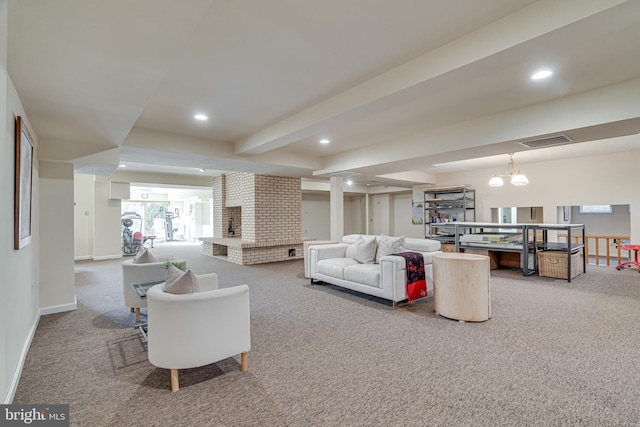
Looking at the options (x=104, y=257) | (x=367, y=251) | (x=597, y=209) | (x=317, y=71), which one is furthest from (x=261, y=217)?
(x=597, y=209)

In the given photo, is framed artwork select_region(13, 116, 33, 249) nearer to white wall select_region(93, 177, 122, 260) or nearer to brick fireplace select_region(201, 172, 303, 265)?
brick fireplace select_region(201, 172, 303, 265)

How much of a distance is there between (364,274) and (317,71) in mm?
2634

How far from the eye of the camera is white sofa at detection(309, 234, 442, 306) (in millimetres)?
3832

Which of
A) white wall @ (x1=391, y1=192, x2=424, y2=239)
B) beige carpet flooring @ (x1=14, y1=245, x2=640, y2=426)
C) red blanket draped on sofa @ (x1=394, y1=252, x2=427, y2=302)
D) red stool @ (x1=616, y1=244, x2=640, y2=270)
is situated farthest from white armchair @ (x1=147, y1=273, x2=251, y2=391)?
white wall @ (x1=391, y1=192, x2=424, y2=239)

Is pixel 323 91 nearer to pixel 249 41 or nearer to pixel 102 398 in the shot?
pixel 249 41

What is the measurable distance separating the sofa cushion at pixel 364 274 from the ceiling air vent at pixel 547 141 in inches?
107

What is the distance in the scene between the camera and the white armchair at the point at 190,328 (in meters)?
2.13

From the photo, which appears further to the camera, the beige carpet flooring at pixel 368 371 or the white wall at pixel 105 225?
the white wall at pixel 105 225

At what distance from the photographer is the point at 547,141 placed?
409 centimetres

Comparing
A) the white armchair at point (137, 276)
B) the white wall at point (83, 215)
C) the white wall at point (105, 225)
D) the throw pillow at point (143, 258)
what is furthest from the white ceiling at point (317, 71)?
the white wall at point (83, 215)

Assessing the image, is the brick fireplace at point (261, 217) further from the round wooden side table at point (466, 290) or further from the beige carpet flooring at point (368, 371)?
the round wooden side table at point (466, 290)

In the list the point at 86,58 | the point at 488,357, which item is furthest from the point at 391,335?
the point at 86,58

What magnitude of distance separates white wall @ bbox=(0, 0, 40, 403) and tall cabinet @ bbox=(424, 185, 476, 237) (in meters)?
8.12

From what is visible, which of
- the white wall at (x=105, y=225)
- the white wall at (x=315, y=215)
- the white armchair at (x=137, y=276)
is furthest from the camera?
the white wall at (x=315, y=215)
